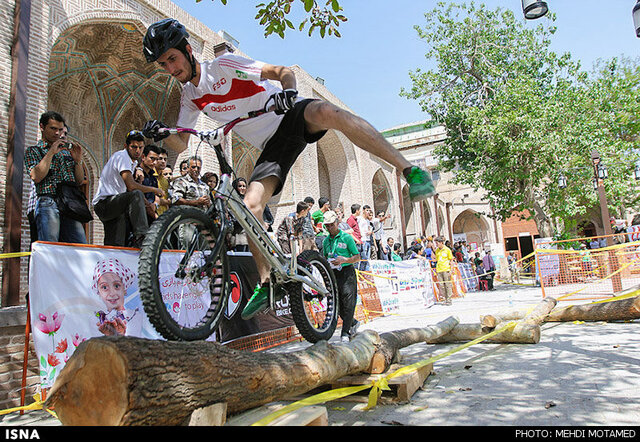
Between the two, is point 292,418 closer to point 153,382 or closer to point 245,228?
point 153,382

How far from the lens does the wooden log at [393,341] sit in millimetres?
3311

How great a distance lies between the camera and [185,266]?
8.54 feet

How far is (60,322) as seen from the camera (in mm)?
3383

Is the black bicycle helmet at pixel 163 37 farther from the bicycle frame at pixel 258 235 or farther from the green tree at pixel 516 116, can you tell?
the green tree at pixel 516 116

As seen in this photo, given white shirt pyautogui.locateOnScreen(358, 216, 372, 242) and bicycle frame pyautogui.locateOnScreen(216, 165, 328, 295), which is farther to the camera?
white shirt pyautogui.locateOnScreen(358, 216, 372, 242)

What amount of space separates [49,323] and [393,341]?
2.83 m

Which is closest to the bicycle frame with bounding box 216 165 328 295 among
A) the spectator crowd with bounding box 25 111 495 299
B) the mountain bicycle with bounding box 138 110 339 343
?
the mountain bicycle with bounding box 138 110 339 343

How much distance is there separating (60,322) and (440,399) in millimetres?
2986

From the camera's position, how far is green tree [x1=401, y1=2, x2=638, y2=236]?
16828 mm

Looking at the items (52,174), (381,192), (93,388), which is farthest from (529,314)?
(381,192)

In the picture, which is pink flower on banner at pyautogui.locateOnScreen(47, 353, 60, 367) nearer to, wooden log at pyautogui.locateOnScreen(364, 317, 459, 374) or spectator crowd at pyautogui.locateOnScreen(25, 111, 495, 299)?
spectator crowd at pyautogui.locateOnScreen(25, 111, 495, 299)

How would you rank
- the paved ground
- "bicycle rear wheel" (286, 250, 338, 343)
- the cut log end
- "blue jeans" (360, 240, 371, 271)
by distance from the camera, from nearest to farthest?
the cut log end
the paved ground
"bicycle rear wheel" (286, 250, 338, 343)
"blue jeans" (360, 240, 371, 271)

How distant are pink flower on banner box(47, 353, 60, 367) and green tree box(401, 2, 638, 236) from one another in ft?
54.9
